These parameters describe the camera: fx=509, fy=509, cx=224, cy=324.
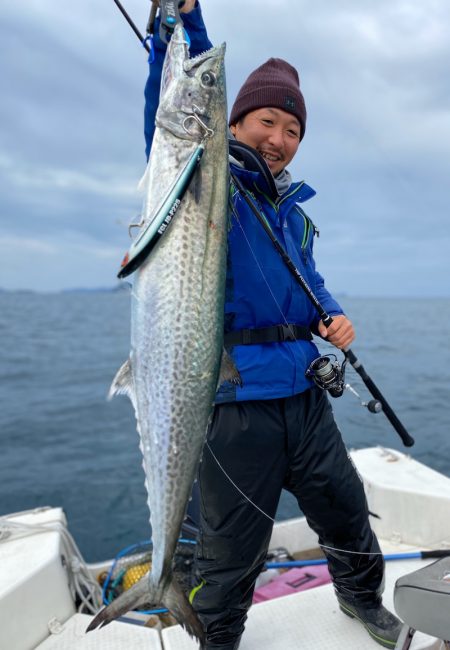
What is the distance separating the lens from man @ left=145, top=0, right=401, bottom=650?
8.50ft

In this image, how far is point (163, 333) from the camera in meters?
2.12

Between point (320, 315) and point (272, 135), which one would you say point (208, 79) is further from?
point (320, 315)

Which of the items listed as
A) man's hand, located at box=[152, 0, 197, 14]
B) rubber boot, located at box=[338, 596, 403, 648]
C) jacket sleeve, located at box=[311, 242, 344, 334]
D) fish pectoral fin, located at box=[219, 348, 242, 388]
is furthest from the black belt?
rubber boot, located at box=[338, 596, 403, 648]

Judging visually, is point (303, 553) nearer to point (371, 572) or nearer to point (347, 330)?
point (371, 572)

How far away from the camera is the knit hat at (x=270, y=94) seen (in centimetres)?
301

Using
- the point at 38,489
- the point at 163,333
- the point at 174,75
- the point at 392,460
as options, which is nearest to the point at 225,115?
the point at 174,75

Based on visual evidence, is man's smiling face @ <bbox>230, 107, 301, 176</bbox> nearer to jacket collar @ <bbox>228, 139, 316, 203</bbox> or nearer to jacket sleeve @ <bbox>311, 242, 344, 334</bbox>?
jacket collar @ <bbox>228, 139, 316, 203</bbox>

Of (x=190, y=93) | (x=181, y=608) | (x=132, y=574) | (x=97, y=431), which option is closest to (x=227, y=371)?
(x=181, y=608)

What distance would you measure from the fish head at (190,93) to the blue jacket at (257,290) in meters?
0.25

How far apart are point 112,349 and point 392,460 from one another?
908 inches

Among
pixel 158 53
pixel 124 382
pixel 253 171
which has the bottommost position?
pixel 124 382

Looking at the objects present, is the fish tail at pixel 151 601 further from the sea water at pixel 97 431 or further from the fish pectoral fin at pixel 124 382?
the sea water at pixel 97 431

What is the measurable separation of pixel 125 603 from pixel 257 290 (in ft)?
5.21

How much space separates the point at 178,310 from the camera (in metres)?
2.12
